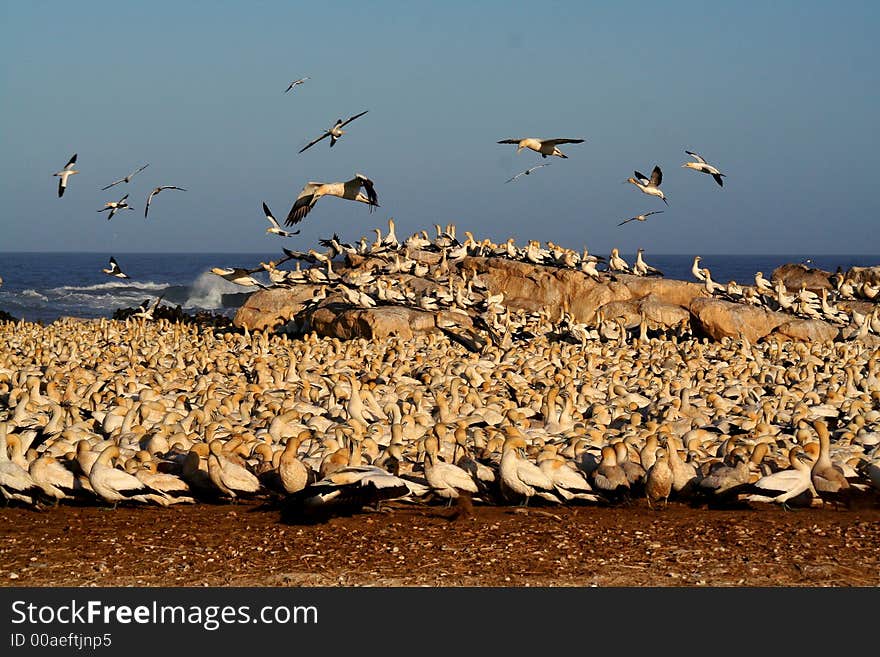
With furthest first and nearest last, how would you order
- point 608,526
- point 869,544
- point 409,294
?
point 409,294 → point 608,526 → point 869,544

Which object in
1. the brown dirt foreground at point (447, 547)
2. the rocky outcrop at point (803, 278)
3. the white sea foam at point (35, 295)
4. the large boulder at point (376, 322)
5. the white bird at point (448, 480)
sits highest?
the rocky outcrop at point (803, 278)

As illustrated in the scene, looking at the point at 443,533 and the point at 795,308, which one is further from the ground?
the point at 795,308

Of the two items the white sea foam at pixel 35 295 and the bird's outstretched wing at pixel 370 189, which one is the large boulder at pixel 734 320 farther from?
the white sea foam at pixel 35 295

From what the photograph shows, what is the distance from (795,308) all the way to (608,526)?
18.3 metres

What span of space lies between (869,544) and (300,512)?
4592mm

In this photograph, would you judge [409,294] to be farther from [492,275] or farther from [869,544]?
[869,544]

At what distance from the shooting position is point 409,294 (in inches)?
971

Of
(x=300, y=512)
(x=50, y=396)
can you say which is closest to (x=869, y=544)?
(x=300, y=512)

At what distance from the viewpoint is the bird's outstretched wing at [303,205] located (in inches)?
505

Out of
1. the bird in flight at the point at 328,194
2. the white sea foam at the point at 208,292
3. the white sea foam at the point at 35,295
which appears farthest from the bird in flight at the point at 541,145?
the white sea foam at the point at 35,295

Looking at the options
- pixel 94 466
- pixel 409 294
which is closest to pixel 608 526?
pixel 94 466

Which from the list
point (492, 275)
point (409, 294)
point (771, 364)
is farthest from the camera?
point (492, 275)

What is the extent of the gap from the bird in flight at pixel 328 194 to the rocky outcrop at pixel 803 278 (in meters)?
22.3

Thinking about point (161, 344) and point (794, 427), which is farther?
point (161, 344)
